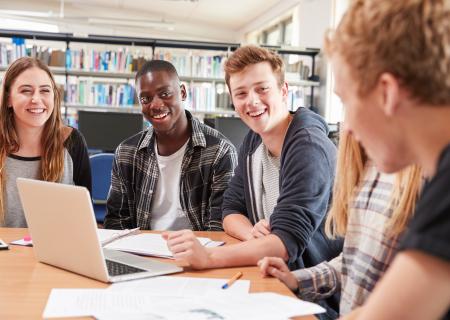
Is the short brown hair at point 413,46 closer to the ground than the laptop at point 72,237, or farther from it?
farther from it

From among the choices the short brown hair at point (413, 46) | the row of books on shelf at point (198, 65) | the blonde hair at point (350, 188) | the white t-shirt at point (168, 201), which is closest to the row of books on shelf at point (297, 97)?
the row of books on shelf at point (198, 65)

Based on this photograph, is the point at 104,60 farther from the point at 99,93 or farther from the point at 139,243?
the point at 139,243

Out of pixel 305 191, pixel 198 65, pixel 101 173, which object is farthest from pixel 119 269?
pixel 198 65

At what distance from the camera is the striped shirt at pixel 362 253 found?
1.20 metres

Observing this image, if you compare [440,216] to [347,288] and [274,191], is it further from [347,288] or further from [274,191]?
[274,191]

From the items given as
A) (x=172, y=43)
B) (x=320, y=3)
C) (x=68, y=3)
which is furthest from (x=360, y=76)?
(x=68, y=3)

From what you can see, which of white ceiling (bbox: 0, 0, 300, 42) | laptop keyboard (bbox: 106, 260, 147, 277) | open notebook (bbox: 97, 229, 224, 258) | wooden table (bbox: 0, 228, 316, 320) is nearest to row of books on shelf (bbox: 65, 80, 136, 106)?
white ceiling (bbox: 0, 0, 300, 42)

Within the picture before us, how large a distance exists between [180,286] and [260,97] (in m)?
0.89

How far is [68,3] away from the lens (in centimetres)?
1015

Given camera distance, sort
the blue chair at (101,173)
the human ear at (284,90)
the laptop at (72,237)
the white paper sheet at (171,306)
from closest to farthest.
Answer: the white paper sheet at (171,306) → the laptop at (72,237) → the human ear at (284,90) → the blue chair at (101,173)

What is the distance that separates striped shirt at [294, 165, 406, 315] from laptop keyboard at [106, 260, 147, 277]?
0.41m

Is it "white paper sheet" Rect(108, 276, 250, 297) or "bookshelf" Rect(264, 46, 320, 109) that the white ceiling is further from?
"white paper sheet" Rect(108, 276, 250, 297)

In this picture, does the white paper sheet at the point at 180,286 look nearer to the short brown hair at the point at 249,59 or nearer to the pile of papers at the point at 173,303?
the pile of papers at the point at 173,303

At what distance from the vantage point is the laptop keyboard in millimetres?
1307
